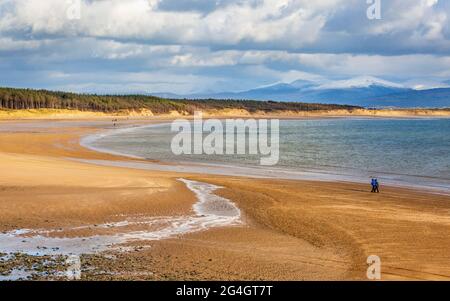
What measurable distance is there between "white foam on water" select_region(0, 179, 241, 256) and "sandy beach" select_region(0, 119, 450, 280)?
224mm

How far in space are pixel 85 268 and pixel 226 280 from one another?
3.12m

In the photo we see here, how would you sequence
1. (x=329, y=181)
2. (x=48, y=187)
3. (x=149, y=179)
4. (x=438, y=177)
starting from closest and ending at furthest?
(x=48, y=187)
(x=149, y=179)
(x=329, y=181)
(x=438, y=177)

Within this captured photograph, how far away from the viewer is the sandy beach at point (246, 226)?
1268 cm

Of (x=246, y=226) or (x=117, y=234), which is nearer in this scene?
(x=117, y=234)

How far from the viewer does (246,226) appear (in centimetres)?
1778

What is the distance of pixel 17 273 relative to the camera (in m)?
11.7

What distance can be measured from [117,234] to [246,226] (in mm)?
4114

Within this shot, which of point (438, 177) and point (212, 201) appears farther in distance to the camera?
point (438, 177)

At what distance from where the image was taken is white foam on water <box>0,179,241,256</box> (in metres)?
14.2

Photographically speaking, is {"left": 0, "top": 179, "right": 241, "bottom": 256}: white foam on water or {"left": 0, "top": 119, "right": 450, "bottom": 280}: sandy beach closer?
{"left": 0, "top": 119, "right": 450, "bottom": 280}: sandy beach

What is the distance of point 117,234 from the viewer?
1620cm
